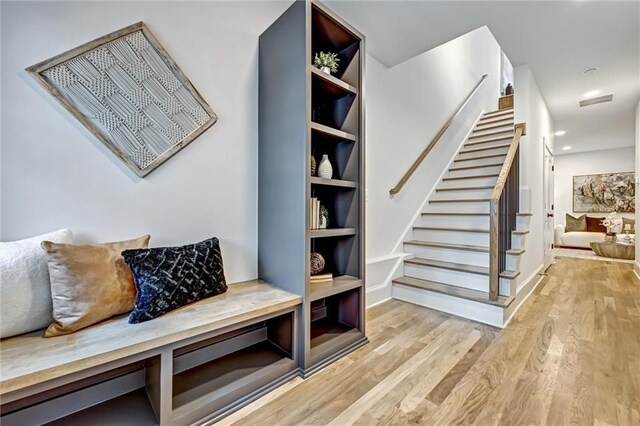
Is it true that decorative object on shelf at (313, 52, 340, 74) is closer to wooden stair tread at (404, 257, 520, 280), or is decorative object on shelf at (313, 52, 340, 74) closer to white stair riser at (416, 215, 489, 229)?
wooden stair tread at (404, 257, 520, 280)

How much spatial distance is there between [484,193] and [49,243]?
410cm

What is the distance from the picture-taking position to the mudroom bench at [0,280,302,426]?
997 mm

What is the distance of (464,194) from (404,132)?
1.25 meters

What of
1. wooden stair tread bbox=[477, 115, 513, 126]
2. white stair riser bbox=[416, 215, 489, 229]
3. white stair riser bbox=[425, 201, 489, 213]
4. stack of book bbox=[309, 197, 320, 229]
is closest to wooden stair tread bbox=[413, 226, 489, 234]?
white stair riser bbox=[416, 215, 489, 229]

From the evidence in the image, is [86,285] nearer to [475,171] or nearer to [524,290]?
[524,290]

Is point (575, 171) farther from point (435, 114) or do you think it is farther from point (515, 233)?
point (515, 233)

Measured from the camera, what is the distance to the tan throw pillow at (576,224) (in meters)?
7.00

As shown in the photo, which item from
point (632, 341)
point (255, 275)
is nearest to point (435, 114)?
point (632, 341)

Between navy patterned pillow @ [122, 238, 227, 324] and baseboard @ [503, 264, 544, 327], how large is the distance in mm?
2386

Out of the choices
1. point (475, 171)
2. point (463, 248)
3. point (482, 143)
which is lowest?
point (463, 248)

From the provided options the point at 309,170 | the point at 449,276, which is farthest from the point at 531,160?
the point at 309,170

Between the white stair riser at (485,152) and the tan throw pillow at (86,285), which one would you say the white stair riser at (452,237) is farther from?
the tan throw pillow at (86,285)

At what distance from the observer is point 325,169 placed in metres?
2.00

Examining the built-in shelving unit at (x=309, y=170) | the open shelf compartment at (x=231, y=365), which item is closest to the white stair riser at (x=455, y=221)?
the built-in shelving unit at (x=309, y=170)
